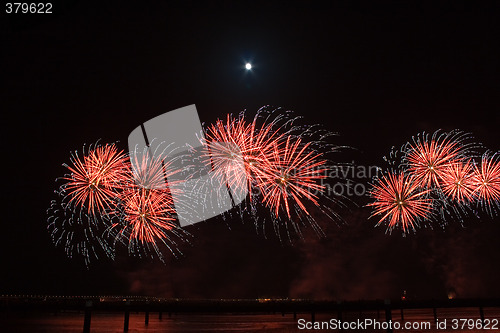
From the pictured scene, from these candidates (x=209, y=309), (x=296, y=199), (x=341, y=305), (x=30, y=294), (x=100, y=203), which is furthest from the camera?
(x=30, y=294)

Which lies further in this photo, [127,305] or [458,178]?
[458,178]

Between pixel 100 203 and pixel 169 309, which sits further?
pixel 100 203

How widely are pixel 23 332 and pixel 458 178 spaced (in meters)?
24.5

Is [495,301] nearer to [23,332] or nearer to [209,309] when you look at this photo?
[209,309]

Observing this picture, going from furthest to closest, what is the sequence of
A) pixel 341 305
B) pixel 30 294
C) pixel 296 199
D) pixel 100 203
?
1. pixel 30 294
2. pixel 100 203
3. pixel 296 199
4. pixel 341 305

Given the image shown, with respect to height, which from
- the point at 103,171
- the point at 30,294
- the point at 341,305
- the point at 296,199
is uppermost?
the point at 103,171

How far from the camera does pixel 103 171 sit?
83.4 feet

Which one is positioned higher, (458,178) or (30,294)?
(458,178)

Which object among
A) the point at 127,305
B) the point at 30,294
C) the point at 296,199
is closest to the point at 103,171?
the point at 127,305

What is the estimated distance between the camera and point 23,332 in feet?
54.6

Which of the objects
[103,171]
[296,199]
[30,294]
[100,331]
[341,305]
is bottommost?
[30,294]

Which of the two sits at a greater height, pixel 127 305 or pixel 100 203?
pixel 100 203

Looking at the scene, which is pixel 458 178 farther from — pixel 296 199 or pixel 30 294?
pixel 30 294

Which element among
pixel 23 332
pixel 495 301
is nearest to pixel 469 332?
pixel 495 301
